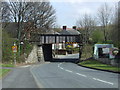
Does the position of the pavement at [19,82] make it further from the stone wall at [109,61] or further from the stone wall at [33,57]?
the stone wall at [33,57]

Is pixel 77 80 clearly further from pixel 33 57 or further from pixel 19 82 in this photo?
pixel 33 57

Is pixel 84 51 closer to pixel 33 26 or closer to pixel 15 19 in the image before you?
pixel 33 26

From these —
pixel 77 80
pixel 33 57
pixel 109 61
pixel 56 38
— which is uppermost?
pixel 56 38

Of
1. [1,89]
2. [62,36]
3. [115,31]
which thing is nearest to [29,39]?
[62,36]

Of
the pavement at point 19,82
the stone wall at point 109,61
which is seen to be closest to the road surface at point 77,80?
the pavement at point 19,82

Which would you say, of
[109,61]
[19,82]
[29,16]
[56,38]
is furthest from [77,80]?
[56,38]

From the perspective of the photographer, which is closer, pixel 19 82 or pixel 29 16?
pixel 19 82

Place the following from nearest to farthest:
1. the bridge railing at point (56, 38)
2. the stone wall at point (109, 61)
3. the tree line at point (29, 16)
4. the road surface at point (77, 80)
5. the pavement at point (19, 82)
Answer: the road surface at point (77, 80) → the pavement at point (19, 82) → the stone wall at point (109, 61) → the tree line at point (29, 16) → the bridge railing at point (56, 38)

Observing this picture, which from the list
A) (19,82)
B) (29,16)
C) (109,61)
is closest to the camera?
(19,82)

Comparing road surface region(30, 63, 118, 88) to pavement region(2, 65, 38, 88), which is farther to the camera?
pavement region(2, 65, 38, 88)

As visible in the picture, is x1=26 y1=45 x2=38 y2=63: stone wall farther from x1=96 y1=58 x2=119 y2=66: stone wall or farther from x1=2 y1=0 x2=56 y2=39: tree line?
x1=96 y1=58 x2=119 y2=66: stone wall

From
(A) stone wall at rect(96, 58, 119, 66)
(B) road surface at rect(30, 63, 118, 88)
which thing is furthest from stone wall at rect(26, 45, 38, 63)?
(B) road surface at rect(30, 63, 118, 88)

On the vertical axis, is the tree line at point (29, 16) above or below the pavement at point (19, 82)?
above

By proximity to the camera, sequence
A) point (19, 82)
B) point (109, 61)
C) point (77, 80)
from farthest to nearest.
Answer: point (109, 61)
point (77, 80)
point (19, 82)
